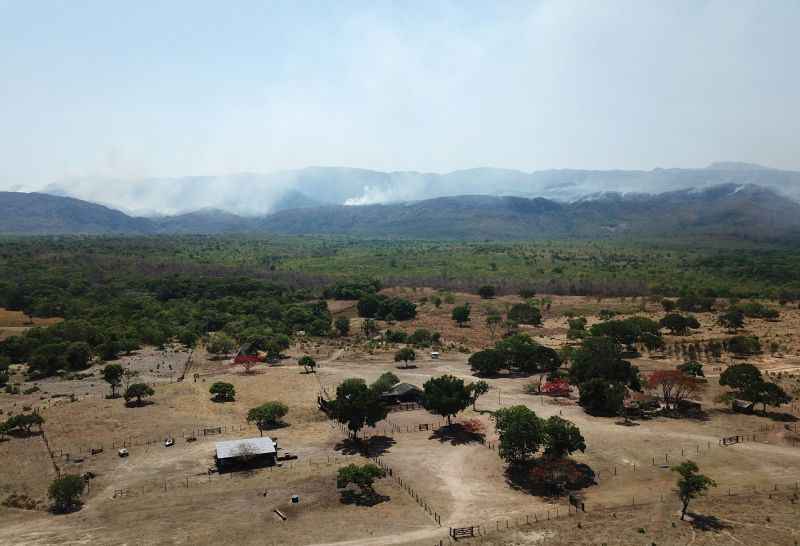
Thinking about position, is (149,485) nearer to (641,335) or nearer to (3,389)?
(3,389)

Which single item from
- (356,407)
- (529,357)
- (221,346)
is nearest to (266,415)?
(356,407)

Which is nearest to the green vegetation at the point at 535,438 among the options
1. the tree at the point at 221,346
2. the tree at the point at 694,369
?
the tree at the point at 694,369

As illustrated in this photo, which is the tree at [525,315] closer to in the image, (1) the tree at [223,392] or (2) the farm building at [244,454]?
(1) the tree at [223,392]

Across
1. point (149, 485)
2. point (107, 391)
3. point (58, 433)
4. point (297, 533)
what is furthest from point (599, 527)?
point (107, 391)

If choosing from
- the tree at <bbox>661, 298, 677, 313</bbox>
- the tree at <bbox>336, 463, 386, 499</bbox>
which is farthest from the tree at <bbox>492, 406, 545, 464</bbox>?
the tree at <bbox>661, 298, 677, 313</bbox>

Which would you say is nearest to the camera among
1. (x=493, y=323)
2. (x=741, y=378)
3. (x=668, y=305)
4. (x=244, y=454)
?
(x=244, y=454)

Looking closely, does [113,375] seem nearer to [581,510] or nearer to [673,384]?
[581,510]
